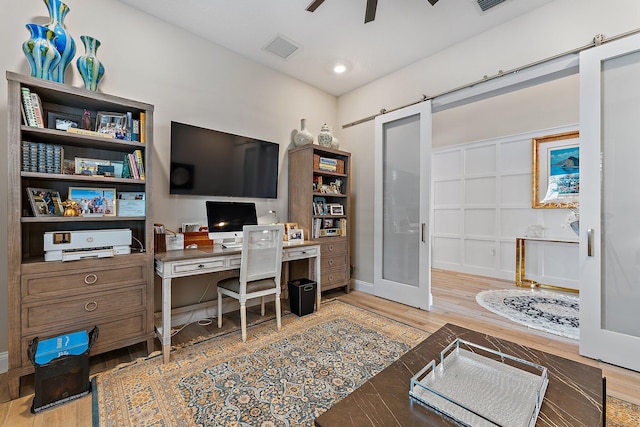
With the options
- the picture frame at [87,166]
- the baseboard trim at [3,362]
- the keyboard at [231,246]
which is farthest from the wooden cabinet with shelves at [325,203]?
the baseboard trim at [3,362]

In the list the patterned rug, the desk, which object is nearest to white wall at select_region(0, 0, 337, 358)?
the desk

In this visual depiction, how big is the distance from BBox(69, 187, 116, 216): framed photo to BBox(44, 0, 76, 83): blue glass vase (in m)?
0.78

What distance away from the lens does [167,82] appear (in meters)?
2.64

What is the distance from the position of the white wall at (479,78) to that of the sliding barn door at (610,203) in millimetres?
316

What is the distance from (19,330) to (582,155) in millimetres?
4094

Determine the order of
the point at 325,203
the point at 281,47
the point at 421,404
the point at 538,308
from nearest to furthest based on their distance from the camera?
the point at 421,404 < the point at 281,47 < the point at 538,308 < the point at 325,203

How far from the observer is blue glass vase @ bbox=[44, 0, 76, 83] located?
1.92m

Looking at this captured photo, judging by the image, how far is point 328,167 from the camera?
358 cm

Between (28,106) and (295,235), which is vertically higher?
(28,106)

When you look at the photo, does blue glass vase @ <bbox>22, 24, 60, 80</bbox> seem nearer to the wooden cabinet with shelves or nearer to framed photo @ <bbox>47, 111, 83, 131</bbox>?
framed photo @ <bbox>47, 111, 83, 131</bbox>

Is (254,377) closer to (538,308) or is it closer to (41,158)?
(41,158)

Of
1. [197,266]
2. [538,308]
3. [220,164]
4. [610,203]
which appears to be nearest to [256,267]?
[197,266]

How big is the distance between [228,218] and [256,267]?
2.11 feet

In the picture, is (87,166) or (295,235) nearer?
(87,166)
